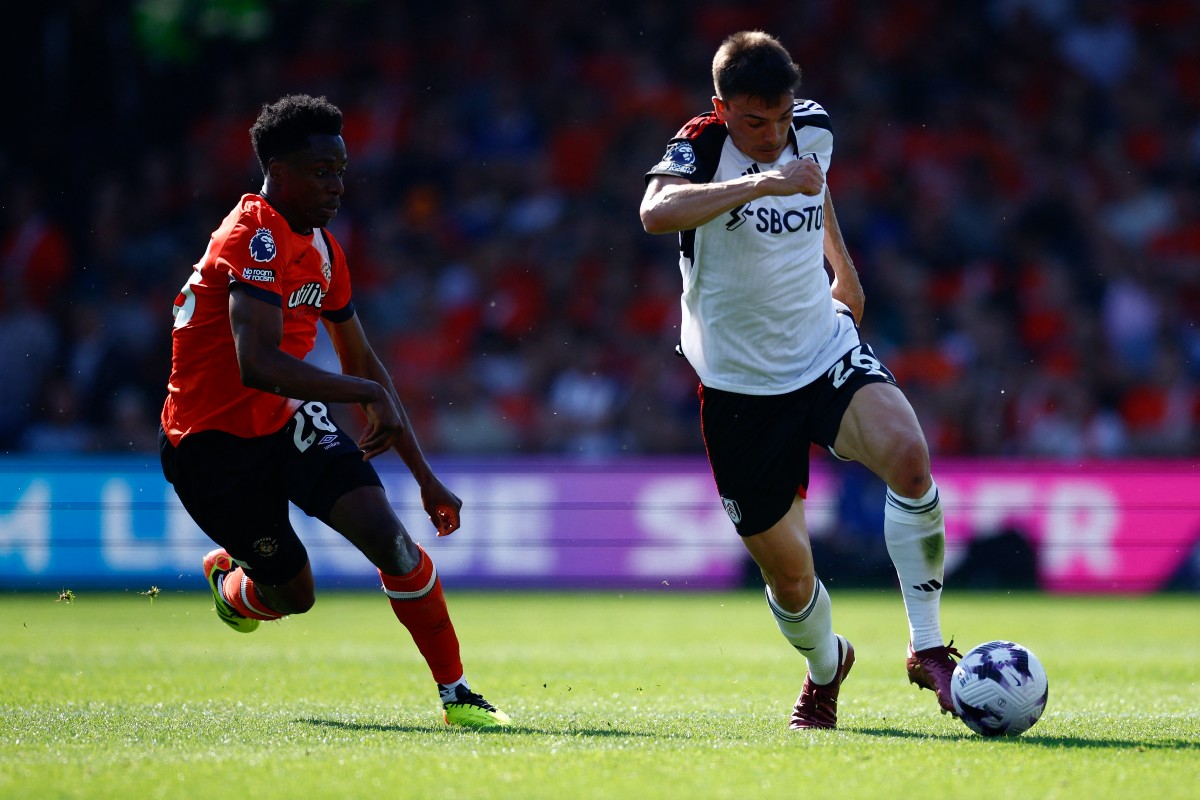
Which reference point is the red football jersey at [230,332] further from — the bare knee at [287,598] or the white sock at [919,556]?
the white sock at [919,556]

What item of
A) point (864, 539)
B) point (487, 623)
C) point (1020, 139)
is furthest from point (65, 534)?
point (1020, 139)

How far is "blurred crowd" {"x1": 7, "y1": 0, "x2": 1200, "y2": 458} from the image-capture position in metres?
15.9

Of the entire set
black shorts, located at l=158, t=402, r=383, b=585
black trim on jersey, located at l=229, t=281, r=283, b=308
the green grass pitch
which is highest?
black trim on jersey, located at l=229, t=281, r=283, b=308

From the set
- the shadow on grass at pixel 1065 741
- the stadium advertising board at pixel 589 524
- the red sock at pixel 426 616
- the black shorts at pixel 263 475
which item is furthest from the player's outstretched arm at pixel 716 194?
the stadium advertising board at pixel 589 524

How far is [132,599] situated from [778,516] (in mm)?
9289

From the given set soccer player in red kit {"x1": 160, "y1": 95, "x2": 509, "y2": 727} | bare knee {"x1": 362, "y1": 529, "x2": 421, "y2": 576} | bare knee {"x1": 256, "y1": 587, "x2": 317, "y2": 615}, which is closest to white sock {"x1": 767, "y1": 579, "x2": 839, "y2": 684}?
soccer player in red kit {"x1": 160, "y1": 95, "x2": 509, "y2": 727}

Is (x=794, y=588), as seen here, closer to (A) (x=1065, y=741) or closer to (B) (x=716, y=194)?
(A) (x=1065, y=741)

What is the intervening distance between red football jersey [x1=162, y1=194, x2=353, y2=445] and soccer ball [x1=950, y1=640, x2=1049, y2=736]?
2.84 metres

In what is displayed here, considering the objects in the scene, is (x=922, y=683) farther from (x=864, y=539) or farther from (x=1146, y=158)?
(x=1146, y=158)

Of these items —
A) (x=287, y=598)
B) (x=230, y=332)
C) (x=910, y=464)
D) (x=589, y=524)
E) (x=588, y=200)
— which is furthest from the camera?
(x=588, y=200)

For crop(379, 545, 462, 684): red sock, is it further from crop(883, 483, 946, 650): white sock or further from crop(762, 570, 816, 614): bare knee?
crop(883, 483, 946, 650): white sock

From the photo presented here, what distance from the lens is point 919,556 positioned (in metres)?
6.10

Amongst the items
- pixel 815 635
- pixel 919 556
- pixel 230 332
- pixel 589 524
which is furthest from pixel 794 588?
pixel 589 524

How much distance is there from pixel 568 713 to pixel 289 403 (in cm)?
171
